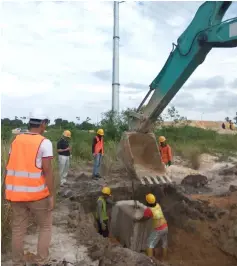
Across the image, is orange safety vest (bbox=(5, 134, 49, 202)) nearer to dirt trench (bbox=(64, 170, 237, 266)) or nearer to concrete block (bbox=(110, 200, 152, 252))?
dirt trench (bbox=(64, 170, 237, 266))

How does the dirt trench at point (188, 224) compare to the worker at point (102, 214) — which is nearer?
the dirt trench at point (188, 224)

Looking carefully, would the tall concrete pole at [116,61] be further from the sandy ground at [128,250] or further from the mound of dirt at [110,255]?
the mound of dirt at [110,255]

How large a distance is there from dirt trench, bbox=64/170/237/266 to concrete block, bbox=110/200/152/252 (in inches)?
11.0

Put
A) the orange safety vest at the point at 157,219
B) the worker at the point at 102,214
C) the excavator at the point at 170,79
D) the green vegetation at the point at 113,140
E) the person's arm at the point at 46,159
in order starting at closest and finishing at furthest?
the person's arm at the point at 46,159
the excavator at the point at 170,79
the orange safety vest at the point at 157,219
the worker at the point at 102,214
the green vegetation at the point at 113,140

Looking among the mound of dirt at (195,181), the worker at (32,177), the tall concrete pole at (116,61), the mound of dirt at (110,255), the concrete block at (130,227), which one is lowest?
the concrete block at (130,227)

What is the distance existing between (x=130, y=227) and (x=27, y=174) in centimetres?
451

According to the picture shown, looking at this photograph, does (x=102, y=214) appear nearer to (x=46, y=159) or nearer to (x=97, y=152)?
(x=97, y=152)

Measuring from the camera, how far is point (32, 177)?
161 inches

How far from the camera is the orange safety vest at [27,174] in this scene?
161 inches

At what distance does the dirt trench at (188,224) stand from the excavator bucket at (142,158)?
3.15 feet

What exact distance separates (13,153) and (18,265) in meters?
1.24

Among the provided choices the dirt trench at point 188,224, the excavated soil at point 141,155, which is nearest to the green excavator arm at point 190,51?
the excavated soil at point 141,155

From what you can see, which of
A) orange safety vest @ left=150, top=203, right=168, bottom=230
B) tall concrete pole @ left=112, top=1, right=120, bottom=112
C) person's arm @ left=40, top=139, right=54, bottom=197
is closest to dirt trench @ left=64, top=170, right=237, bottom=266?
orange safety vest @ left=150, top=203, right=168, bottom=230

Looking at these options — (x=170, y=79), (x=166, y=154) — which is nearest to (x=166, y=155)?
(x=166, y=154)
